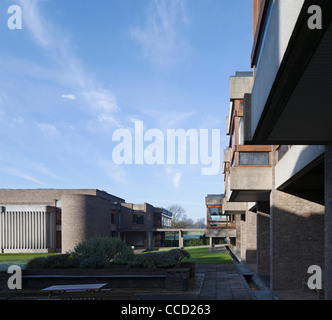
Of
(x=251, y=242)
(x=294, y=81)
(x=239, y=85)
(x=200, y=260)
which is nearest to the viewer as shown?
(x=294, y=81)

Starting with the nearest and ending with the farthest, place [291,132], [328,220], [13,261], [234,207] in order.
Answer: [291,132] → [328,220] → [234,207] → [13,261]

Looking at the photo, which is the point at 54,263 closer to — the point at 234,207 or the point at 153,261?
the point at 153,261

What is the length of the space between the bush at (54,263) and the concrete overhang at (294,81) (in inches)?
497

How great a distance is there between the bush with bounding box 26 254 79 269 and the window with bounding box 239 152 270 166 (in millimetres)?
8769

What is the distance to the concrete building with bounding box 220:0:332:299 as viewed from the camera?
453cm

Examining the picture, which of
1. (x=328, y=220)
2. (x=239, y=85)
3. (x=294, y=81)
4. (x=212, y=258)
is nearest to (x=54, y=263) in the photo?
(x=239, y=85)

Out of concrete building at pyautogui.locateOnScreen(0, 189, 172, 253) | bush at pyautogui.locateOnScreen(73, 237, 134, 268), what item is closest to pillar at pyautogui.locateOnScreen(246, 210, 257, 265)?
bush at pyautogui.locateOnScreen(73, 237, 134, 268)

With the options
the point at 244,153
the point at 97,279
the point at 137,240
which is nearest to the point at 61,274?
the point at 97,279

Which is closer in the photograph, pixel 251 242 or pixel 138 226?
pixel 251 242

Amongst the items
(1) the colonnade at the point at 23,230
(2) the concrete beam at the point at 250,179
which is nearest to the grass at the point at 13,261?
(1) the colonnade at the point at 23,230

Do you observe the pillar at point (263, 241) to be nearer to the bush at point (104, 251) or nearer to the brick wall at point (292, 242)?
the brick wall at point (292, 242)

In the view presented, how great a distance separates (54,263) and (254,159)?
10060mm

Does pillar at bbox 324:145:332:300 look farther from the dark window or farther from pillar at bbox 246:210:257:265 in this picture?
the dark window

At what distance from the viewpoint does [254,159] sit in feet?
56.1
